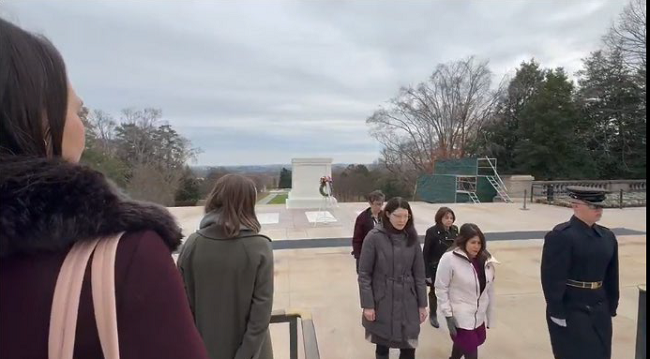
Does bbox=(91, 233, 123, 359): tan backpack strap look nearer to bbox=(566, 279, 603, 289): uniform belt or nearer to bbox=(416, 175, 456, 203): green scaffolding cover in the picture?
bbox=(566, 279, 603, 289): uniform belt

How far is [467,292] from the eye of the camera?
298 cm

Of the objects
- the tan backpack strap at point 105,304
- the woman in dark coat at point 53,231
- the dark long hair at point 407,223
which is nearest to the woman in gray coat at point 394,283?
the dark long hair at point 407,223

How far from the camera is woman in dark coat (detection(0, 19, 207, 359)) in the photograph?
0.56 metres

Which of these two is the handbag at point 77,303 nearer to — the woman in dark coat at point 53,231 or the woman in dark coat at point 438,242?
the woman in dark coat at point 53,231

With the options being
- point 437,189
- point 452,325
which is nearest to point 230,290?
point 452,325

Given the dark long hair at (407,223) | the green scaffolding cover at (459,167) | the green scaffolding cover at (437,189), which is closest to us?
the dark long hair at (407,223)

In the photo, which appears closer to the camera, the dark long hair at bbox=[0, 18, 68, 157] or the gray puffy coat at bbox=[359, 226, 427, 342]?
the dark long hair at bbox=[0, 18, 68, 157]

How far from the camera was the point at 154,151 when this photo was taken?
1113 inches

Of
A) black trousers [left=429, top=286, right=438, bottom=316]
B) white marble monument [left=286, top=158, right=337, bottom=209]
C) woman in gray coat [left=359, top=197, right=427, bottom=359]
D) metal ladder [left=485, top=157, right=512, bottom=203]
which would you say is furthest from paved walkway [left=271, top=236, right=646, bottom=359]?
metal ladder [left=485, top=157, right=512, bottom=203]

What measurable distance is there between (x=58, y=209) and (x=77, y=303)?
16 cm

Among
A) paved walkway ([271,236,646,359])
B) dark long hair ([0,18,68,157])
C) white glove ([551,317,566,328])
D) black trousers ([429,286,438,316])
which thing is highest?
dark long hair ([0,18,68,157])

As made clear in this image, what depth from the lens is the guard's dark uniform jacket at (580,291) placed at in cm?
270

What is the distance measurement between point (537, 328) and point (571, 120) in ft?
90.4

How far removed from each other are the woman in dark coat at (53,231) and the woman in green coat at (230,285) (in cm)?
145
